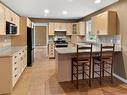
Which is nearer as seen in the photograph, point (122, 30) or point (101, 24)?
point (122, 30)

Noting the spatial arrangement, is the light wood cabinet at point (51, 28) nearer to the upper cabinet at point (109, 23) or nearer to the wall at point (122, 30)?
the upper cabinet at point (109, 23)

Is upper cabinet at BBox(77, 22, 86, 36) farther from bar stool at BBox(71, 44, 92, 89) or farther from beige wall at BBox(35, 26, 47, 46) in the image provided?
beige wall at BBox(35, 26, 47, 46)

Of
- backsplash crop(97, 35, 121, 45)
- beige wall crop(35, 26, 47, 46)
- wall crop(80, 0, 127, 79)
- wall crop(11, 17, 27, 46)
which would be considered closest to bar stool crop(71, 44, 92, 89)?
wall crop(80, 0, 127, 79)

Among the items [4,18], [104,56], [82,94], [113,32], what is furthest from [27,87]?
[113,32]

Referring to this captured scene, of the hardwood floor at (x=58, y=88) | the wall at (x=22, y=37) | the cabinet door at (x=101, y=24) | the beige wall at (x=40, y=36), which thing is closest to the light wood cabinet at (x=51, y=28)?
the wall at (x=22, y=37)

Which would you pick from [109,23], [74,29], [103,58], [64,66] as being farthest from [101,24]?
[74,29]

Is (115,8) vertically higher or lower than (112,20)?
higher

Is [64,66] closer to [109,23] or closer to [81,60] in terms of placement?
[81,60]

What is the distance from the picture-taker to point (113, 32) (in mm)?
4457

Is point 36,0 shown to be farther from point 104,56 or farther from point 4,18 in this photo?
point 104,56

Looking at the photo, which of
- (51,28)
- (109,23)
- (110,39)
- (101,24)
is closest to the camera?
(109,23)

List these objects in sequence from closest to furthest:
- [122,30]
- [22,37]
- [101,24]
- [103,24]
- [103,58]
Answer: [103,58] < [122,30] < [103,24] < [101,24] < [22,37]

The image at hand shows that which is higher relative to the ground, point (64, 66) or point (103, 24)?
point (103, 24)

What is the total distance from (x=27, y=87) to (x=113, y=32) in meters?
3.10
